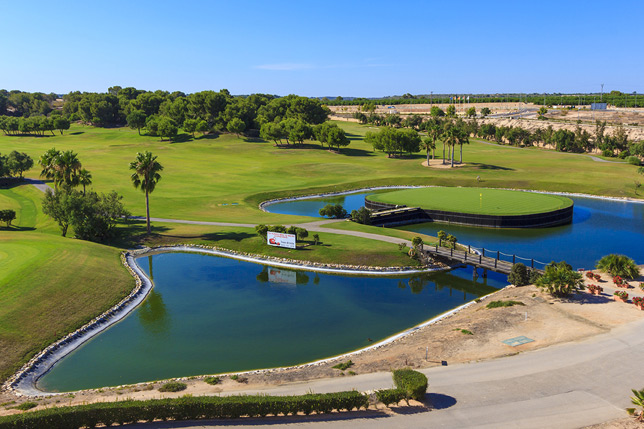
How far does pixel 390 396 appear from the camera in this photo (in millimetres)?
26344

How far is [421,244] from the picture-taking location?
5869 cm

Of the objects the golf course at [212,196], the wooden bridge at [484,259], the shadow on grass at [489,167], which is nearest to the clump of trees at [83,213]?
the golf course at [212,196]

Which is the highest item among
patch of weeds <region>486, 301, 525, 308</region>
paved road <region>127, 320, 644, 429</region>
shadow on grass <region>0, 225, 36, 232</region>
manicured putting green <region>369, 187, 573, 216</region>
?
manicured putting green <region>369, 187, 573, 216</region>

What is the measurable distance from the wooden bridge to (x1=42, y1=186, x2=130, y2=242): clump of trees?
43196 millimetres

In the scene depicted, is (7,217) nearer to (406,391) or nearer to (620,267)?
(406,391)

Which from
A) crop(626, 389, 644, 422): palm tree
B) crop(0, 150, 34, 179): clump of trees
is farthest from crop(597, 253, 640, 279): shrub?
crop(0, 150, 34, 179): clump of trees

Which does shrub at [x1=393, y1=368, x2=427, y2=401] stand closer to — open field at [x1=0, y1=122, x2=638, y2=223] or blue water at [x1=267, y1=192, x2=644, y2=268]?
blue water at [x1=267, y1=192, x2=644, y2=268]

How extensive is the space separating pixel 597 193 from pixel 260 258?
7252 centimetres

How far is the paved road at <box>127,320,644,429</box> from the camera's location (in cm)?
2528

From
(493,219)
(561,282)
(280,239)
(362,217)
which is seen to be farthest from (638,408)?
(362,217)

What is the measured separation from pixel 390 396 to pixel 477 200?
208 ft

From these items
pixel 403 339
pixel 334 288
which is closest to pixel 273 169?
pixel 334 288

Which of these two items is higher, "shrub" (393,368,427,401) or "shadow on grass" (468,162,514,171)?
"shadow on grass" (468,162,514,171)

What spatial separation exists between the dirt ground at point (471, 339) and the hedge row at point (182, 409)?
347cm
